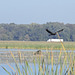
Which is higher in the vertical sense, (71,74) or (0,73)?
(71,74)

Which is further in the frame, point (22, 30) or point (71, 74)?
point (22, 30)

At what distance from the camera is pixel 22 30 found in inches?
2923

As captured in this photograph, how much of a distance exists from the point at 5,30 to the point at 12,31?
88.9 inches

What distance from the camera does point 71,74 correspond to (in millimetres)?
5559

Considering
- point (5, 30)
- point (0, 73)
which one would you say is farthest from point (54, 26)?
point (0, 73)

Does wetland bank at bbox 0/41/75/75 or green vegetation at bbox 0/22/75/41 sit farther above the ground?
wetland bank at bbox 0/41/75/75

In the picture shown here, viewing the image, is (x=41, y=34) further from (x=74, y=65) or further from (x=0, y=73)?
(x=74, y=65)

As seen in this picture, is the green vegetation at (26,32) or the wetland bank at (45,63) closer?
the wetland bank at (45,63)

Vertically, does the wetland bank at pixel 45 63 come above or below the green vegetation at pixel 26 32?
above

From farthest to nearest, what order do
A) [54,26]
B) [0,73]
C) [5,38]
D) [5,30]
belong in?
[5,30] → [5,38] → [54,26] → [0,73]

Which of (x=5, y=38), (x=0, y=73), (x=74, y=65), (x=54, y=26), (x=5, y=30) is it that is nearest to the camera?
(x=74, y=65)

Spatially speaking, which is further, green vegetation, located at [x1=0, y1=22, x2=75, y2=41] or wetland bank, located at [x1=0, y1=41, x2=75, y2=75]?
green vegetation, located at [x1=0, y1=22, x2=75, y2=41]

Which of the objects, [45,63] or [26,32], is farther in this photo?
[26,32]

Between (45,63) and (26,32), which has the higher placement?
(45,63)
